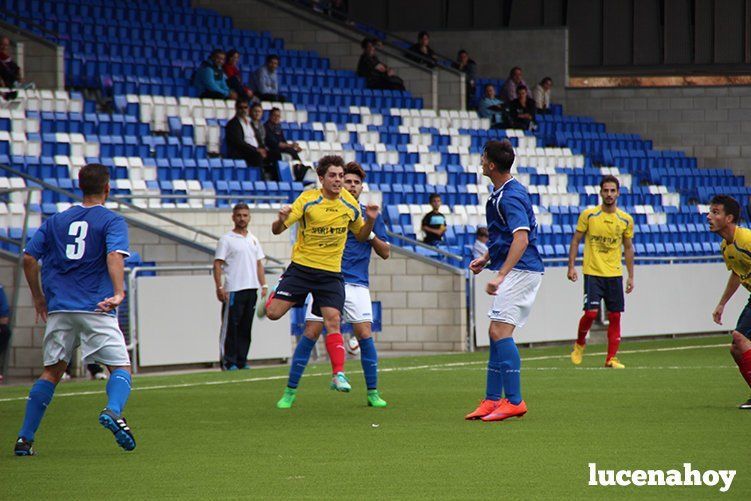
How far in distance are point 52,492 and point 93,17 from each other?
1930 cm

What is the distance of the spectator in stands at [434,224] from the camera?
21078mm

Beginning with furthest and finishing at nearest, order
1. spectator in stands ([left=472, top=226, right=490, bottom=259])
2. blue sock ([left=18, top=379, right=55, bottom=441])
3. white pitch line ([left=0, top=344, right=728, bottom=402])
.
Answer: spectator in stands ([left=472, top=226, right=490, bottom=259])
white pitch line ([left=0, top=344, right=728, bottom=402])
blue sock ([left=18, top=379, right=55, bottom=441])

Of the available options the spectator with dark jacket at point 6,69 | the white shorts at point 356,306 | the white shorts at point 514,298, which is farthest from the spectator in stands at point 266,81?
the white shorts at point 514,298

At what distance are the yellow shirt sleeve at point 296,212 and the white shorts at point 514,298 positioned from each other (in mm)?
1696

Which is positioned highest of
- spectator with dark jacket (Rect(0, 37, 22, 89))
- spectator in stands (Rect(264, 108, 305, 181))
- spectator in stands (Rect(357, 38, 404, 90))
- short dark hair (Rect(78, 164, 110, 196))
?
spectator in stands (Rect(357, 38, 404, 90))

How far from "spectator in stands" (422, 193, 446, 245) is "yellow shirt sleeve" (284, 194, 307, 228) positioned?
35.6ft

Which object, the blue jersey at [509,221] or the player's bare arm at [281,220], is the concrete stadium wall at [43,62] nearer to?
the player's bare arm at [281,220]

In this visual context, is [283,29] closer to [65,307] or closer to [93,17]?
[93,17]

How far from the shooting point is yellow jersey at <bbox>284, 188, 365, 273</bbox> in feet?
34.0

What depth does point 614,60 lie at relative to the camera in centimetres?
3353

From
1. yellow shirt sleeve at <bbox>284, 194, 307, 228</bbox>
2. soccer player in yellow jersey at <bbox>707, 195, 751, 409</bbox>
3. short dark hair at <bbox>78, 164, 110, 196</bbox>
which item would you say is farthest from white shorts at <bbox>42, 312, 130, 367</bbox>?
soccer player in yellow jersey at <bbox>707, 195, 751, 409</bbox>

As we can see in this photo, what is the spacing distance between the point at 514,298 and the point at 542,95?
20.7 metres

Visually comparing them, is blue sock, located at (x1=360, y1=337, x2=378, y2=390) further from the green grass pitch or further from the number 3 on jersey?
the number 3 on jersey

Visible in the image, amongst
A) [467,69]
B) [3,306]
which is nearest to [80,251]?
[3,306]
